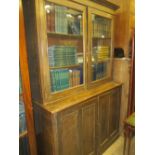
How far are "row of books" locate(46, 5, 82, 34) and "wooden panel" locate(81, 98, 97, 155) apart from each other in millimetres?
899

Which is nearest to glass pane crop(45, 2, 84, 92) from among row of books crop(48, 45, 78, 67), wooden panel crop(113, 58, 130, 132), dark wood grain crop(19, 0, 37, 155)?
row of books crop(48, 45, 78, 67)

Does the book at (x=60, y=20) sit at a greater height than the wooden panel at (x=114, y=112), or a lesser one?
greater

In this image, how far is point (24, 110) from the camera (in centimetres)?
139

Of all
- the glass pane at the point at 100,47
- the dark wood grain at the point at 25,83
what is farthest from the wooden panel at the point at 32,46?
the glass pane at the point at 100,47

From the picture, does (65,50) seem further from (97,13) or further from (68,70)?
(97,13)

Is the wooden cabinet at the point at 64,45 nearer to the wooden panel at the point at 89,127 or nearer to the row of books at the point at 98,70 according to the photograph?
the row of books at the point at 98,70

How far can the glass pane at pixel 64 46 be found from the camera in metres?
1.49

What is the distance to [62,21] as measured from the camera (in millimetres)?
1585

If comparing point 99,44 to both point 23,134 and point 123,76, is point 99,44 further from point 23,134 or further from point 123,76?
point 23,134

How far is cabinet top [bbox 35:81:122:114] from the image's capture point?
1381mm
